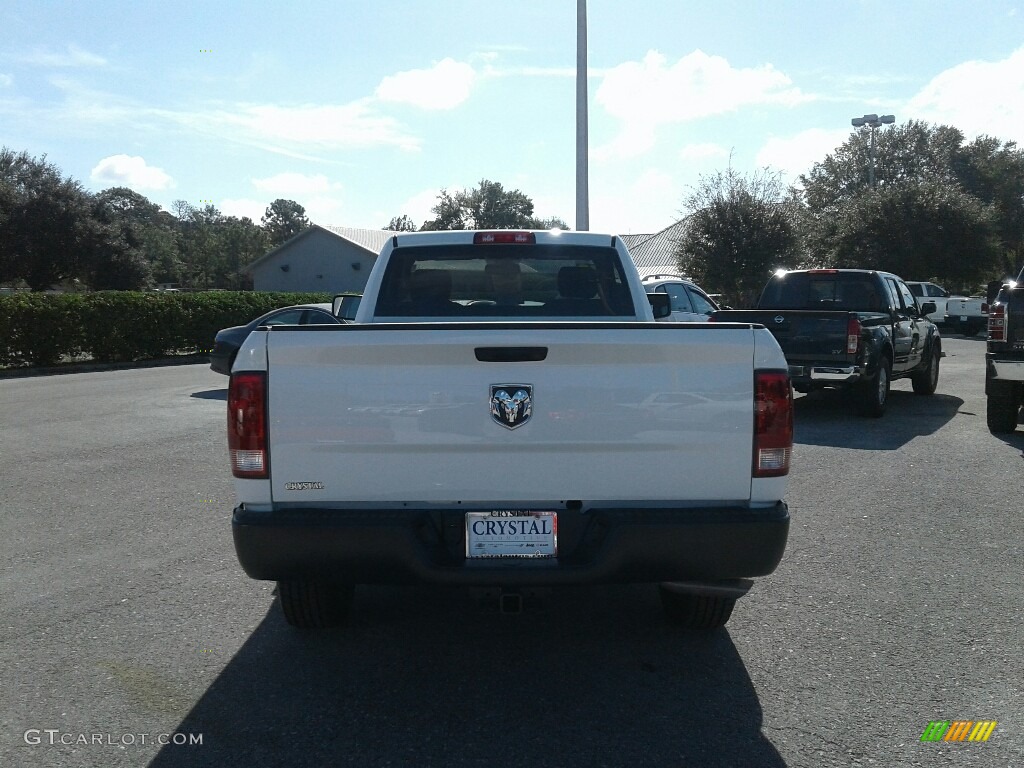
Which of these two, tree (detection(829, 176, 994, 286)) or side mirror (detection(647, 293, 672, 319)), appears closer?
side mirror (detection(647, 293, 672, 319))

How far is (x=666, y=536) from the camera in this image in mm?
3559

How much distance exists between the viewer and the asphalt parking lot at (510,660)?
3.37 m

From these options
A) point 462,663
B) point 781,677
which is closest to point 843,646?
point 781,677

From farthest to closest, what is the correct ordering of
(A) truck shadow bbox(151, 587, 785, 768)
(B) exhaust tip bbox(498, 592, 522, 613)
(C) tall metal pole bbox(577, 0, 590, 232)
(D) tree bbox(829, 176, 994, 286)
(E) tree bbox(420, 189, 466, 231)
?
(E) tree bbox(420, 189, 466, 231) < (D) tree bbox(829, 176, 994, 286) < (C) tall metal pole bbox(577, 0, 590, 232) < (B) exhaust tip bbox(498, 592, 522, 613) < (A) truck shadow bbox(151, 587, 785, 768)

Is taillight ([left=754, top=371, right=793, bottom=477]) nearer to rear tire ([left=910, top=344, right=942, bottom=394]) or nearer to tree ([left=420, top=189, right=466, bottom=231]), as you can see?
rear tire ([left=910, top=344, right=942, bottom=394])

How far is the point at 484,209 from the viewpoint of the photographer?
93250 millimetres

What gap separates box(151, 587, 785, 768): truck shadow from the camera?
3.30 metres

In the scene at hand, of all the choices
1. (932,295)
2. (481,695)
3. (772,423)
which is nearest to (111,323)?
(481,695)

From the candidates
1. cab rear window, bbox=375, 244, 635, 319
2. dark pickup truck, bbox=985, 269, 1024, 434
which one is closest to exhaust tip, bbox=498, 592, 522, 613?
cab rear window, bbox=375, 244, 635, 319

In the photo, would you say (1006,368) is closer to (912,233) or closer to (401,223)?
(912,233)

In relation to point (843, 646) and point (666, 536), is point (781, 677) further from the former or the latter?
point (666, 536)

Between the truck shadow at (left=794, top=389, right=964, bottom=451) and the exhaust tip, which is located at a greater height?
the exhaust tip

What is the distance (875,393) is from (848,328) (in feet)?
3.47

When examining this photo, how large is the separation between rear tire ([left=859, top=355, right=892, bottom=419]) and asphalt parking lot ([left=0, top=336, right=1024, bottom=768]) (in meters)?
4.78
